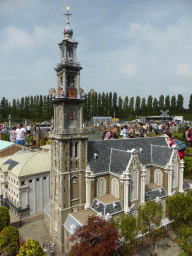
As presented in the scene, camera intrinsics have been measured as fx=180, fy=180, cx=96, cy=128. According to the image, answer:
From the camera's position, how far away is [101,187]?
28.1m

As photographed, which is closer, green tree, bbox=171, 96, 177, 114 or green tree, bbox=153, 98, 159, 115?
green tree, bbox=153, 98, 159, 115

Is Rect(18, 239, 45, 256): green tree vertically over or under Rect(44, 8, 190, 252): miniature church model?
under

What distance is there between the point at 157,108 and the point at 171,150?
127547 mm

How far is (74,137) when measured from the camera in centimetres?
2542

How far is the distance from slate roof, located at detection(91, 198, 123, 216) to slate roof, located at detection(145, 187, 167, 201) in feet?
19.3

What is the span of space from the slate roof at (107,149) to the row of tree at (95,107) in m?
104

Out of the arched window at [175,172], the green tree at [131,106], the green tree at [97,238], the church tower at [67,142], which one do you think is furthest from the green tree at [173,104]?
the green tree at [97,238]

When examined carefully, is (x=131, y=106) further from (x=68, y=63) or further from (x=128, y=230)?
(x=128, y=230)

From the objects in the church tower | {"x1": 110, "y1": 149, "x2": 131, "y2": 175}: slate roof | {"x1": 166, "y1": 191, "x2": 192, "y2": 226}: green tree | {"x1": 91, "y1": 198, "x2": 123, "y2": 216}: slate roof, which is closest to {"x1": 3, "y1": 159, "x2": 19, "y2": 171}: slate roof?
the church tower

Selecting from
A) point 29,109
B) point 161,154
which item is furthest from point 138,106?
point 161,154

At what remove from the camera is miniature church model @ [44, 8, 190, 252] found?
24797 millimetres

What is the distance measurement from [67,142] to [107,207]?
34.3 feet

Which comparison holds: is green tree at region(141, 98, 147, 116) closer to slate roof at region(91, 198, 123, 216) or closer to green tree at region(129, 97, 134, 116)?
green tree at region(129, 97, 134, 116)

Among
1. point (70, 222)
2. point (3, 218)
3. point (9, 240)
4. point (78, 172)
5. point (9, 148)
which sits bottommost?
point (9, 240)
